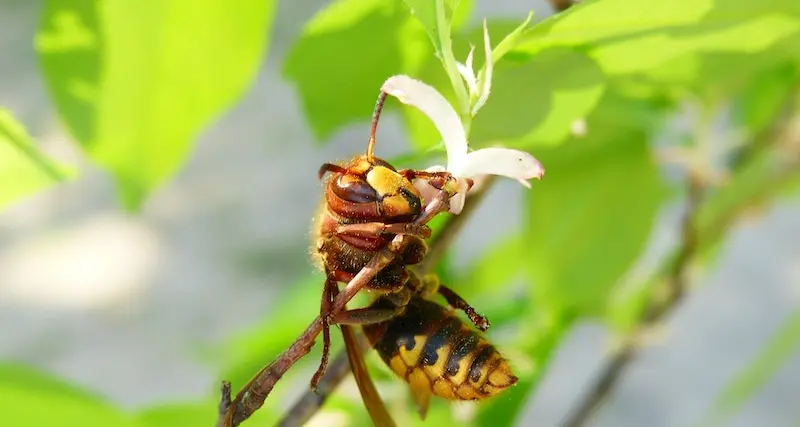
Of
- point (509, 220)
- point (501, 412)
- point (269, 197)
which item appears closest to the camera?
point (501, 412)

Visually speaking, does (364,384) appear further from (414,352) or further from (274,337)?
(274,337)

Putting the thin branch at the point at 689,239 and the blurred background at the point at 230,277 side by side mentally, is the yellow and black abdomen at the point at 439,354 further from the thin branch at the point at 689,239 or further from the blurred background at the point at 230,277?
the blurred background at the point at 230,277

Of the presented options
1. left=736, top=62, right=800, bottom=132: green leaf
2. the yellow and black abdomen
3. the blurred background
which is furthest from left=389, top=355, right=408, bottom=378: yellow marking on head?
the blurred background

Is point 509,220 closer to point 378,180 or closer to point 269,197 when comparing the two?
point 269,197

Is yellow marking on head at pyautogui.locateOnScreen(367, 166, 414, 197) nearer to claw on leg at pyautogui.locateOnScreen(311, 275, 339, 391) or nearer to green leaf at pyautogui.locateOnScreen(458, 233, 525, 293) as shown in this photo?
claw on leg at pyautogui.locateOnScreen(311, 275, 339, 391)

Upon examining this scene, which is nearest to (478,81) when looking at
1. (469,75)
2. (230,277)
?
(469,75)

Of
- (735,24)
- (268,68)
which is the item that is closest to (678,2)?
(735,24)

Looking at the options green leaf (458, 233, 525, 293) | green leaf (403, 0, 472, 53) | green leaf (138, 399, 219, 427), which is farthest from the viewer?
green leaf (458, 233, 525, 293)
